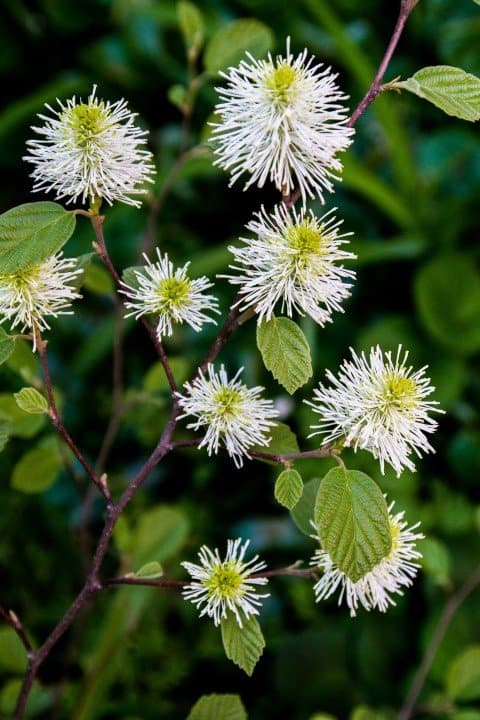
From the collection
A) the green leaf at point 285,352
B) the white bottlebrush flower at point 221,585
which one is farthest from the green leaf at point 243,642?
the green leaf at point 285,352

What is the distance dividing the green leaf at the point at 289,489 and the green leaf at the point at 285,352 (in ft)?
0.15

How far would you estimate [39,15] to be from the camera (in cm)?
142

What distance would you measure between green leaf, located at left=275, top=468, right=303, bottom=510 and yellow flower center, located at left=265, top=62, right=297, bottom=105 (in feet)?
0.58

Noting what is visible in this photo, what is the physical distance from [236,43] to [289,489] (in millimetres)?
394

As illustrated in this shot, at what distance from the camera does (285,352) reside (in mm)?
397

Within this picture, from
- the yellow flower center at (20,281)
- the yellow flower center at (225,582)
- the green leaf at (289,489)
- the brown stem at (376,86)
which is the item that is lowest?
the yellow flower center at (225,582)

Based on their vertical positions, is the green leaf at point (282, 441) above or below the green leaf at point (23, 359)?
below

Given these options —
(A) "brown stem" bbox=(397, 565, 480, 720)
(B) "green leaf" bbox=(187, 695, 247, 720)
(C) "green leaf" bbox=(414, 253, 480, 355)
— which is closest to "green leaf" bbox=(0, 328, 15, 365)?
(B) "green leaf" bbox=(187, 695, 247, 720)

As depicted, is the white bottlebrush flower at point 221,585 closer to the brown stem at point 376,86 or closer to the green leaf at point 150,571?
the green leaf at point 150,571

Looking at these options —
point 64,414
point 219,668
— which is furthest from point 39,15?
point 219,668

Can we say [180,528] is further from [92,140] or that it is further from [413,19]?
[413,19]

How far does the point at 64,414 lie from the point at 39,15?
2.38 ft

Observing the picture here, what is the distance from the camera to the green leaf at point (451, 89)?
393 mm

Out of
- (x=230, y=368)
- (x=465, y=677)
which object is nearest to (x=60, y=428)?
(x=465, y=677)
